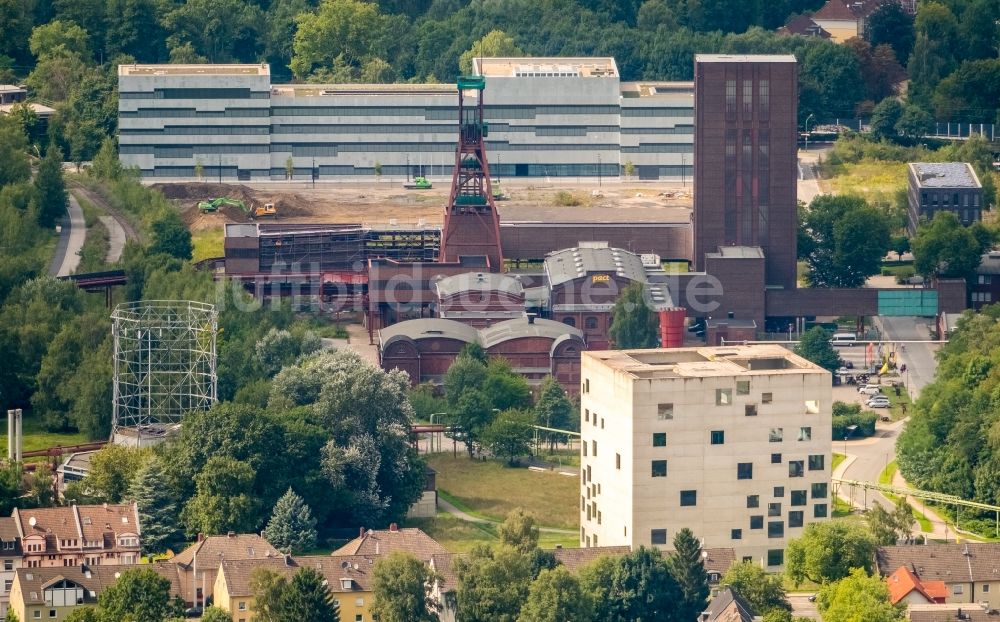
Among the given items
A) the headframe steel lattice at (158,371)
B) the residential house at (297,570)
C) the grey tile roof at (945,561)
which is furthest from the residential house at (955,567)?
the headframe steel lattice at (158,371)

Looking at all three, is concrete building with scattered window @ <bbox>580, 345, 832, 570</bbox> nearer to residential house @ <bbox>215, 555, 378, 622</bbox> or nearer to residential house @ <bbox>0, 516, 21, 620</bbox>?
residential house @ <bbox>215, 555, 378, 622</bbox>

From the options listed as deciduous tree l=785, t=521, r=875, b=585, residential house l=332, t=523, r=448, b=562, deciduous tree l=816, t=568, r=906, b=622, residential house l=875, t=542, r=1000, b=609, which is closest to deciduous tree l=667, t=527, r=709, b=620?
deciduous tree l=816, t=568, r=906, b=622

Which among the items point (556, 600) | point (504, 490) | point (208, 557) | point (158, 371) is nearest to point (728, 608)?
point (556, 600)

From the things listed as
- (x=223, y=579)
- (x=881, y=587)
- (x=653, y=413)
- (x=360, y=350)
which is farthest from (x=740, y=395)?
(x=360, y=350)

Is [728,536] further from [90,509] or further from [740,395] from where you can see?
[90,509]

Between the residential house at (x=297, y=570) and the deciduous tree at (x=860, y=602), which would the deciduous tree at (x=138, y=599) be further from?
the deciduous tree at (x=860, y=602)
